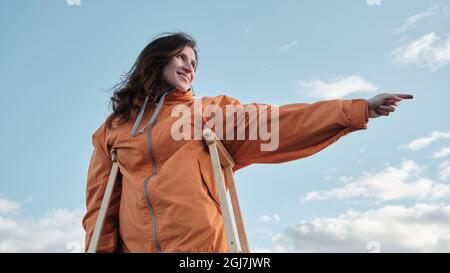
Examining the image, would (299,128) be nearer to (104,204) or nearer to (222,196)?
(222,196)

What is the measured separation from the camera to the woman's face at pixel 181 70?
4.07 metres

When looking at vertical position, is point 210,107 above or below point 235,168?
above

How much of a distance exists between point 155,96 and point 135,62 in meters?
0.42

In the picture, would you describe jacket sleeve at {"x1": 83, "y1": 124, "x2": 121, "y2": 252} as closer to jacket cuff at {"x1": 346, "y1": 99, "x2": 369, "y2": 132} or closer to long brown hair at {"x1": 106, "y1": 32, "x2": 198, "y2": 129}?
long brown hair at {"x1": 106, "y1": 32, "x2": 198, "y2": 129}

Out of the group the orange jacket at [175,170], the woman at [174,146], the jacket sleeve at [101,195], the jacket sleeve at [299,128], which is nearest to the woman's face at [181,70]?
the woman at [174,146]

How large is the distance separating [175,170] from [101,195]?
0.74m

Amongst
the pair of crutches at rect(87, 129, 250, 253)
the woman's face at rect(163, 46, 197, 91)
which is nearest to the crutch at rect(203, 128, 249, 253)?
the pair of crutches at rect(87, 129, 250, 253)

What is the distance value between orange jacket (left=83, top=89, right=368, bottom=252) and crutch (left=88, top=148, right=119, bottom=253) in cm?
6

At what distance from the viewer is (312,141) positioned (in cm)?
352

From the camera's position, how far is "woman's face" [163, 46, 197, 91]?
407 cm
